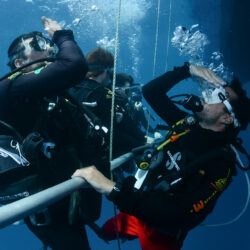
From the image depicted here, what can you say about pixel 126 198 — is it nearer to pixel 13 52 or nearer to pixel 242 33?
pixel 13 52

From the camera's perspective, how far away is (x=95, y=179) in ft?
4.60

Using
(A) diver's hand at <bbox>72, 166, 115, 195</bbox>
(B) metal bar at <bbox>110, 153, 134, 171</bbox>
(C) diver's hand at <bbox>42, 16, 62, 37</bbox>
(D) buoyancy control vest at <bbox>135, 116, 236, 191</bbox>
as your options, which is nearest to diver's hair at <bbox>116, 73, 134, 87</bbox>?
(D) buoyancy control vest at <bbox>135, 116, 236, 191</bbox>

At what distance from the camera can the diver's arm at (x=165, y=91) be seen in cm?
261

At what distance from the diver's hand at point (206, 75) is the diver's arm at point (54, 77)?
151cm

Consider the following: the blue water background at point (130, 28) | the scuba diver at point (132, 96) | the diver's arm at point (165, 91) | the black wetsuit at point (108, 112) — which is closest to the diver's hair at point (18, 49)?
the black wetsuit at point (108, 112)

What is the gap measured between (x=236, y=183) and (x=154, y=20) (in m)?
18.6

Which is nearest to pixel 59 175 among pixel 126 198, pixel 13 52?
pixel 126 198

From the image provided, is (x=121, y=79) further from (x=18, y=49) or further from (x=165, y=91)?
(x=18, y=49)

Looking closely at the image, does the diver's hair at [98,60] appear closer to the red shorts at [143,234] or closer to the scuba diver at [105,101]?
the scuba diver at [105,101]

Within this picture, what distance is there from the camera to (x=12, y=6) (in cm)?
1577

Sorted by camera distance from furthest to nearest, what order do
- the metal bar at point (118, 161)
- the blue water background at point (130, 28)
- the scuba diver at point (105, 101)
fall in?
the blue water background at point (130, 28), the scuba diver at point (105, 101), the metal bar at point (118, 161)

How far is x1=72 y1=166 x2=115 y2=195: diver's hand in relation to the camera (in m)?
1.39

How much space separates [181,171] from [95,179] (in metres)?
0.80

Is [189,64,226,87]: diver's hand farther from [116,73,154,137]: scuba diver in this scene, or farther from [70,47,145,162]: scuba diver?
[116,73,154,137]: scuba diver
